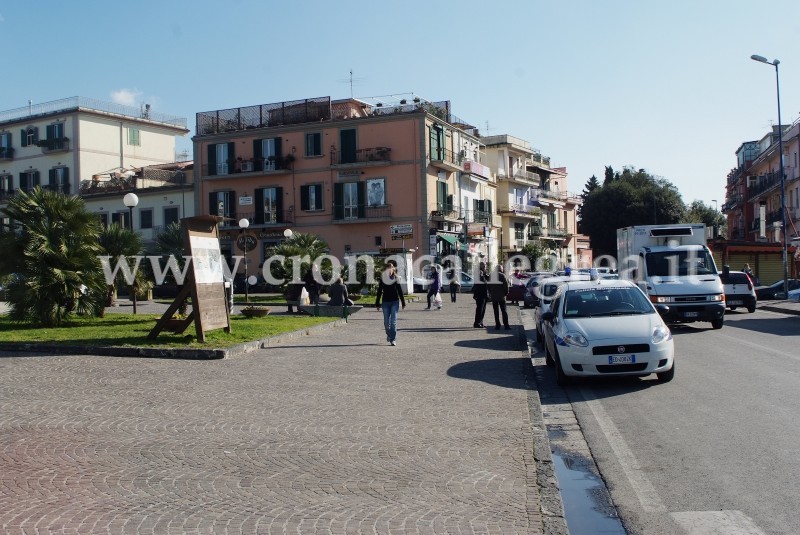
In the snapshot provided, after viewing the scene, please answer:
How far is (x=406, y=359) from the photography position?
554 inches

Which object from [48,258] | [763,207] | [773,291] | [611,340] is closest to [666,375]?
[611,340]

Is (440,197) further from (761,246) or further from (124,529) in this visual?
(124,529)

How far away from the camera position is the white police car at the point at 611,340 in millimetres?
10609

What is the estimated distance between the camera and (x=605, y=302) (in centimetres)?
1220

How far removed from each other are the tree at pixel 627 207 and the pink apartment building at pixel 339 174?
2569 cm

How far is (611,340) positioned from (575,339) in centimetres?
50

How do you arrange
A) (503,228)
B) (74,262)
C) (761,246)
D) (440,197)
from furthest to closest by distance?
(503,228)
(440,197)
(761,246)
(74,262)

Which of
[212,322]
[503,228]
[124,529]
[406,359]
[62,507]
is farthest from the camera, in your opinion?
[503,228]

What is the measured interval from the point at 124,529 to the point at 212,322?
35.6 ft

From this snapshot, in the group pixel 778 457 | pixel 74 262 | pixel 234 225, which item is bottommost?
pixel 778 457

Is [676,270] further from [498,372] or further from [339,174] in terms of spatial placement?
[339,174]

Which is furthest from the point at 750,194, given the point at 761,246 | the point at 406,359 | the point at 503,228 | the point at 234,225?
the point at 406,359

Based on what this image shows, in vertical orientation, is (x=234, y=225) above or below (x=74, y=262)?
above

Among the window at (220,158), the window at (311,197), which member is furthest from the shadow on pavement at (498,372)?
the window at (220,158)
